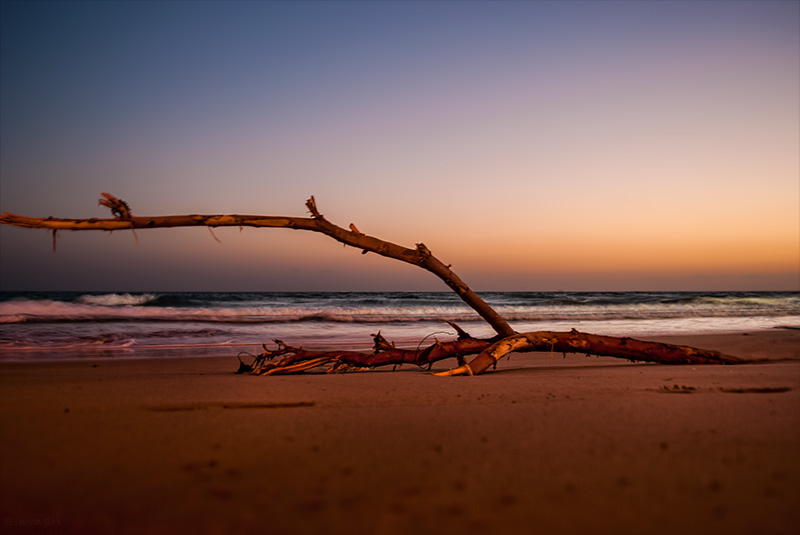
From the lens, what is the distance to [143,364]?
704 cm

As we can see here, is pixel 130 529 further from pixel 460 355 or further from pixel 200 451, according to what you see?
pixel 460 355

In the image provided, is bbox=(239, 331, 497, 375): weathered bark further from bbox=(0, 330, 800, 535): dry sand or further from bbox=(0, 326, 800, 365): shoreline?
bbox=(0, 326, 800, 365): shoreline

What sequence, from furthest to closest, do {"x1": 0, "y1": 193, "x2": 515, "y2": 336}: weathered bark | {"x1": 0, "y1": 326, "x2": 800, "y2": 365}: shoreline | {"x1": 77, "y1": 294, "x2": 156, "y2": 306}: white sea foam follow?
{"x1": 77, "y1": 294, "x2": 156, "y2": 306}: white sea foam
{"x1": 0, "y1": 326, "x2": 800, "y2": 365}: shoreline
{"x1": 0, "y1": 193, "x2": 515, "y2": 336}: weathered bark

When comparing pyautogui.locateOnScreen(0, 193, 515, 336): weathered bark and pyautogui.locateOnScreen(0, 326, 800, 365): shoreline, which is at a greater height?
pyautogui.locateOnScreen(0, 193, 515, 336): weathered bark

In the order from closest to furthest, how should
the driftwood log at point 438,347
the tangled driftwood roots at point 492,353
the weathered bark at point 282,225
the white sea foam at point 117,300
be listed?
the weathered bark at point 282,225 → the driftwood log at point 438,347 → the tangled driftwood roots at point 492,353 → the white sea foam at point 117,300

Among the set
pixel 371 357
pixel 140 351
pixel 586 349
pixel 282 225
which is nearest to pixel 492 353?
pixel 586 349

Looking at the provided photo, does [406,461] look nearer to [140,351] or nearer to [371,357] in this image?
[371,357]

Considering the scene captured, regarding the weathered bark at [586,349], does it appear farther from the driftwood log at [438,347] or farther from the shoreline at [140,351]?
the shoreline at [140,351]

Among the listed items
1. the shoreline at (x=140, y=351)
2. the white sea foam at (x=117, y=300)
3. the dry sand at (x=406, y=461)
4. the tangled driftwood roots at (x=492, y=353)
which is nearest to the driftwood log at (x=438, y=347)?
the tangled driftwood roots at (x=492, y=353)

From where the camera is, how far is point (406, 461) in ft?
7.41

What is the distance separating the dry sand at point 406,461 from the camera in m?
1.78

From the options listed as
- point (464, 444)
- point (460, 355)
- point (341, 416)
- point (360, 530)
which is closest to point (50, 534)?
point (360, 530)

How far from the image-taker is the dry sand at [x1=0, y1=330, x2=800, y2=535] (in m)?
1.78

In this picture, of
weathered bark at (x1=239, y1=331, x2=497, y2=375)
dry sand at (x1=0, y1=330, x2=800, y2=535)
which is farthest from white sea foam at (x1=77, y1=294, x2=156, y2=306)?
dry sand at (x1=0, y1=330, x2=800, y2=535)
